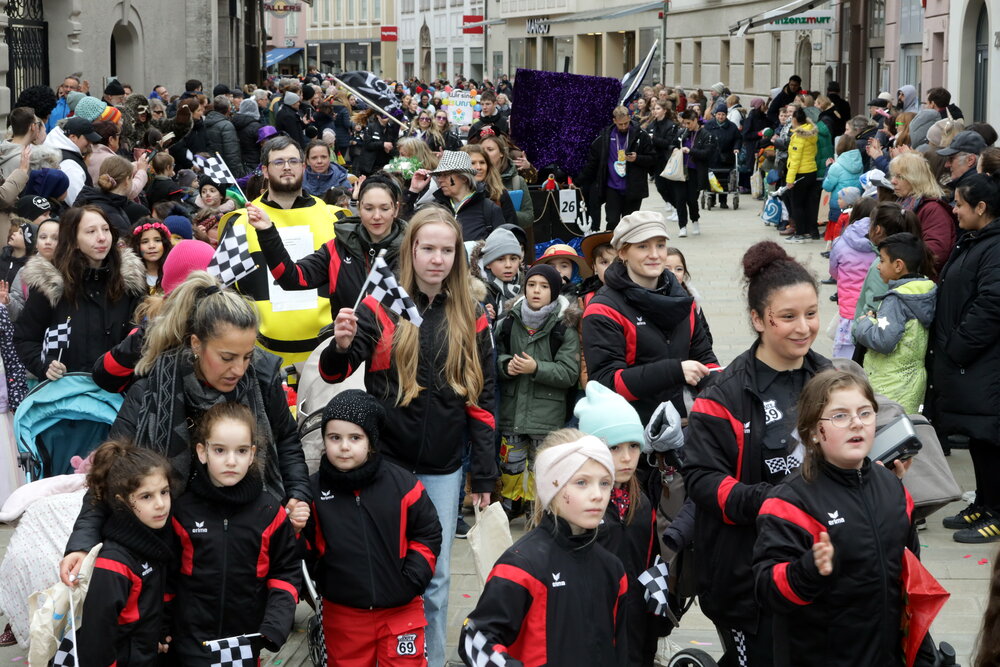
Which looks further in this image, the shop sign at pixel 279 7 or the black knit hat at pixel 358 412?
the shop sign at pixel 279 7

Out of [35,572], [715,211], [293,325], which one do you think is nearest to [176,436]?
[35,572]

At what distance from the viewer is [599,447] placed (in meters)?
4.18

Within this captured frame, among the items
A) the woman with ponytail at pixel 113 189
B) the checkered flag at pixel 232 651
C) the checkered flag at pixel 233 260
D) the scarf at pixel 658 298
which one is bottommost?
the checkered flag at pixel 232 651

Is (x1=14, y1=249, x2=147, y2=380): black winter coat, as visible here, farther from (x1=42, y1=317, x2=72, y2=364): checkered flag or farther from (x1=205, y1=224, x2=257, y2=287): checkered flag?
(x1=205, y1=224, x2=257, y2=287): checkered flag

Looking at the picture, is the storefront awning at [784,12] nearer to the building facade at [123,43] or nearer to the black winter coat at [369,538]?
the building facade at [123,43]

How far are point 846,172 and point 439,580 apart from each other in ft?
39.6

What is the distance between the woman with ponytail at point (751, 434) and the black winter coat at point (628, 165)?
35.8 feet

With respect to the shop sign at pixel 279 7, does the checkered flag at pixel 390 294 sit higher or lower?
lower

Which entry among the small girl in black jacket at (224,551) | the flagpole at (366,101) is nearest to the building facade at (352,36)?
the flagpole at (366,101)

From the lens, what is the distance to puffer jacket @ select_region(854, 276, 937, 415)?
24.4 ft

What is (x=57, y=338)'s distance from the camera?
6.39 m

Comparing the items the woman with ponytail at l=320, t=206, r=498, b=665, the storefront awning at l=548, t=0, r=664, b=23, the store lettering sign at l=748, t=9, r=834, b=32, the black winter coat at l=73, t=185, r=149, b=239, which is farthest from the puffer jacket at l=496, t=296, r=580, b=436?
the storefront awning at l=548, t=0, r=664, b=23

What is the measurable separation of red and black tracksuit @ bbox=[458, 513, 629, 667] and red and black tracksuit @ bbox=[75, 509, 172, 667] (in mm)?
1143

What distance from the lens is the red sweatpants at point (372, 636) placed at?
5004 mm
